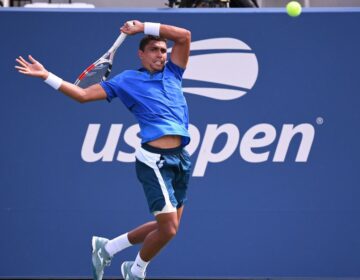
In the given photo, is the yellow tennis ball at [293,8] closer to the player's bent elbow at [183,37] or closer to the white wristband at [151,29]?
the player's bent elbow at [183,37]

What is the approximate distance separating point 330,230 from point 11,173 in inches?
96.9

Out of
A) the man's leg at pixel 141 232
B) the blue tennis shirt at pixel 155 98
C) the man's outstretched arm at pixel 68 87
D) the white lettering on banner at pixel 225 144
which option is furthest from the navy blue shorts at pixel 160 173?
the white lettering on banner at pixel 225 144

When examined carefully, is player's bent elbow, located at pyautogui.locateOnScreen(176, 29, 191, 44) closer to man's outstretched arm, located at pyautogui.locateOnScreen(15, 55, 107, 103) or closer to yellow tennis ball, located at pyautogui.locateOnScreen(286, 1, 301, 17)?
man's outstretched arm, located at pyautogui.locateOnScreen(15, 55, 107, 103)

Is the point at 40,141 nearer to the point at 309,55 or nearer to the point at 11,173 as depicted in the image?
the point at 11,173

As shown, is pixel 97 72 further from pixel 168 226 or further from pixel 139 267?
pixel 139 267

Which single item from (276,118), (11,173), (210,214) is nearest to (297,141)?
(276,118)

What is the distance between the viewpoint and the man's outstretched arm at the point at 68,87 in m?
7.48

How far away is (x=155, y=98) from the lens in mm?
7773

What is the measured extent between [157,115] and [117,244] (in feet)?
3.37

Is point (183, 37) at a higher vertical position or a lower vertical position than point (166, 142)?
higher

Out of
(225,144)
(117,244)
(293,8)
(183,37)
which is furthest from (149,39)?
(117,244)

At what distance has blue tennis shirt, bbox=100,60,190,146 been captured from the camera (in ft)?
25.4

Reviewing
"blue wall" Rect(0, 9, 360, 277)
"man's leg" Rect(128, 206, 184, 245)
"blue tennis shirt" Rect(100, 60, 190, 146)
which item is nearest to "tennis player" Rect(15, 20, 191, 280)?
"blue tennis shirt" Rect(100, 60, 190, 146)

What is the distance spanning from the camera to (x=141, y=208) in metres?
8.84
